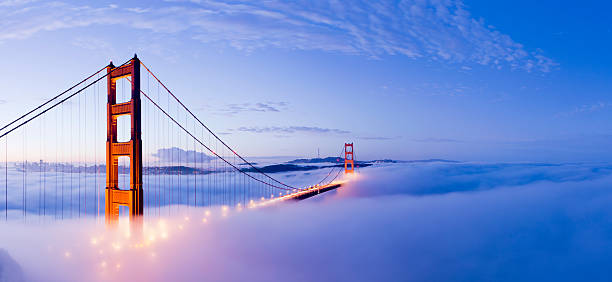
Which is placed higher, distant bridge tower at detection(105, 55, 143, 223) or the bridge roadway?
distant bridge tower at detection(105, 55, 143, 223)

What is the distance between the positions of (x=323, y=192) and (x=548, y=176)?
65.0 metres

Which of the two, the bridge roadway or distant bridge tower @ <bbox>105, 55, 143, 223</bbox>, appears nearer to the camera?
distant bridge tower @ <bbox>105, 55, 143, 223</bbox>

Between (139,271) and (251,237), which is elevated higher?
(139,271)

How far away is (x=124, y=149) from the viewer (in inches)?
508

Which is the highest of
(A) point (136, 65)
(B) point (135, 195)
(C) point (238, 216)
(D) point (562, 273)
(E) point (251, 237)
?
(A) point (136, 65)

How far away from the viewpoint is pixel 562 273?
48.7 metres

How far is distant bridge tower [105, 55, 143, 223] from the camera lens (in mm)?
12484

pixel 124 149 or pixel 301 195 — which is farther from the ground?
pixel 124 149

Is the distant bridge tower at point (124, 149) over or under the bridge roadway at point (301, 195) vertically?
over

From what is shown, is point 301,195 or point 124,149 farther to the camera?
point 301,195

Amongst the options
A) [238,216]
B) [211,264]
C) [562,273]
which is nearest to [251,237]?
[238,216]

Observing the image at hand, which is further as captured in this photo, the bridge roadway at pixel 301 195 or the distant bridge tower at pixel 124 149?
the bridge roadway at pixel 301 195

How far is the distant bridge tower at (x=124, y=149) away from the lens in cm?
1248

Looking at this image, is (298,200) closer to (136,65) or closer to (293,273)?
(293,273)
